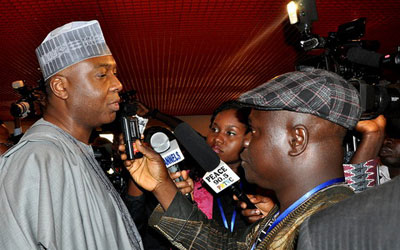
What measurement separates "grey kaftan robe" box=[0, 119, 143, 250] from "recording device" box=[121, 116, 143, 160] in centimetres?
19

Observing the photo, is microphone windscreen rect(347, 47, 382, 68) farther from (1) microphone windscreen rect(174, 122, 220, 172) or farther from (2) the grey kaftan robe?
(2) the grey kaftan robe

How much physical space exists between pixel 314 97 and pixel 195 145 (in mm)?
696

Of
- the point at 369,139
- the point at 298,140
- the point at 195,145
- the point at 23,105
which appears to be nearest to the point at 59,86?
the point at 195,145

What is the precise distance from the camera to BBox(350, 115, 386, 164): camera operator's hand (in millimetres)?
2062

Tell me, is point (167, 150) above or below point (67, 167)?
below

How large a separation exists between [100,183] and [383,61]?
144 cm

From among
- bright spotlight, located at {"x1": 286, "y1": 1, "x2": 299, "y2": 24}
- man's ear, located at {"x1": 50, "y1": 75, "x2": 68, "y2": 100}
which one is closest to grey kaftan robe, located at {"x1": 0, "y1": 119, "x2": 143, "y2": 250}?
man's ear, located at {"x1": 50, "y1": 75, "x2": 68, "y2": 100}

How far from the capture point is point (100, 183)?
164cm

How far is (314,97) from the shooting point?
3.94ft

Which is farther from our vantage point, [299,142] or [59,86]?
[59,86]

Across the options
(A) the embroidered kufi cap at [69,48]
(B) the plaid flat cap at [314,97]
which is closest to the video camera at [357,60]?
(B) the plaid flat cap at [314,97]

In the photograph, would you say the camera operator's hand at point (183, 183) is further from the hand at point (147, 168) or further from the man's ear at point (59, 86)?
the man's ear at point (59, 86)

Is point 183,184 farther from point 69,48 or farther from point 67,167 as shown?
point 69,48

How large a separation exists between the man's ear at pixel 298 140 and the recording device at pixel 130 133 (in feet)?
2.47
